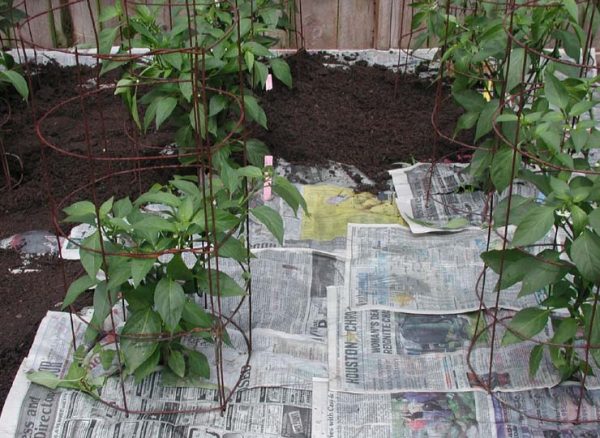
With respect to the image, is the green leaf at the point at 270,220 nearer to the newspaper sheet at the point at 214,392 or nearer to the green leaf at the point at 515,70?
the newspaper sheet at the point at 214,392

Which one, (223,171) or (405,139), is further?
(405,139)

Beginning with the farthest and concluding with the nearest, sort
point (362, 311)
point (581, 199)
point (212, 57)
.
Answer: point (212, 57) → point (362, 311) → point (581, 199)

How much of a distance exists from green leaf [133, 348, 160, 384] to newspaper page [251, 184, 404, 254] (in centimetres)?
72

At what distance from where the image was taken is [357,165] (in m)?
3.30

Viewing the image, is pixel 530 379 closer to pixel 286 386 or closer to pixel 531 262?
pixel 531 262

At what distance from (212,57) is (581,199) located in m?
1.34

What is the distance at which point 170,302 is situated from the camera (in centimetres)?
200

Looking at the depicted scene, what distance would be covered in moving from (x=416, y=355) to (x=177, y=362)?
0.64 metres

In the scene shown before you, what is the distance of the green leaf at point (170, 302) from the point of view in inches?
78.4

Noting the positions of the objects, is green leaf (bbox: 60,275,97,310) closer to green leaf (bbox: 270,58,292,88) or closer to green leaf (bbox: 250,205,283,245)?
green leaf (bbox: 250,205,283,245)

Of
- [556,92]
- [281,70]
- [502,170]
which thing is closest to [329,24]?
[281,70]

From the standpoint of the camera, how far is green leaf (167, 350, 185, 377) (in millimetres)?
2174

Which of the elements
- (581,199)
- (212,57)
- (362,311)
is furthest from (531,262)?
(212,57)

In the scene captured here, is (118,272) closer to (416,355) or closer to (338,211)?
(416,355)
